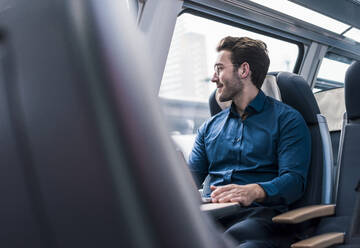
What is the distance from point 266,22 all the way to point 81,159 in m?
3.27

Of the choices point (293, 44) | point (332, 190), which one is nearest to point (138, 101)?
point (332, 190)

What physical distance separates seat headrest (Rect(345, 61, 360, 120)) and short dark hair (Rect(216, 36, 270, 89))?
0.49m

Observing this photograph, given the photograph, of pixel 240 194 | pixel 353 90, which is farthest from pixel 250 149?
pixel 353 90

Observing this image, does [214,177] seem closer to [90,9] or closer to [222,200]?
[222,200]

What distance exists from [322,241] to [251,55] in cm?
120

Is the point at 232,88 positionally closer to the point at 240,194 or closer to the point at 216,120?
the point at 216,120

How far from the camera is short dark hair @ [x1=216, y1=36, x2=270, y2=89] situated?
2242 millimetres

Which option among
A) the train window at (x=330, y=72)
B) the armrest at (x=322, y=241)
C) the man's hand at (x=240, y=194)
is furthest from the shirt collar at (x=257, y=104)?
the train window at (x=330, y=72)

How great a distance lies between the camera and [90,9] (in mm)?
332

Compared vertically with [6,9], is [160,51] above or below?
above

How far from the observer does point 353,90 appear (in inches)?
75.1

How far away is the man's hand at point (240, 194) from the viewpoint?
5.47 feet

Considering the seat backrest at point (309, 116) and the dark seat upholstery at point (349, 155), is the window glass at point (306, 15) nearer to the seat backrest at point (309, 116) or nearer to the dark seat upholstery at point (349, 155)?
the seat backrest at point (309, 116)

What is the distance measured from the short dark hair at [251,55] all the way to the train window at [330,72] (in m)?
2.20
